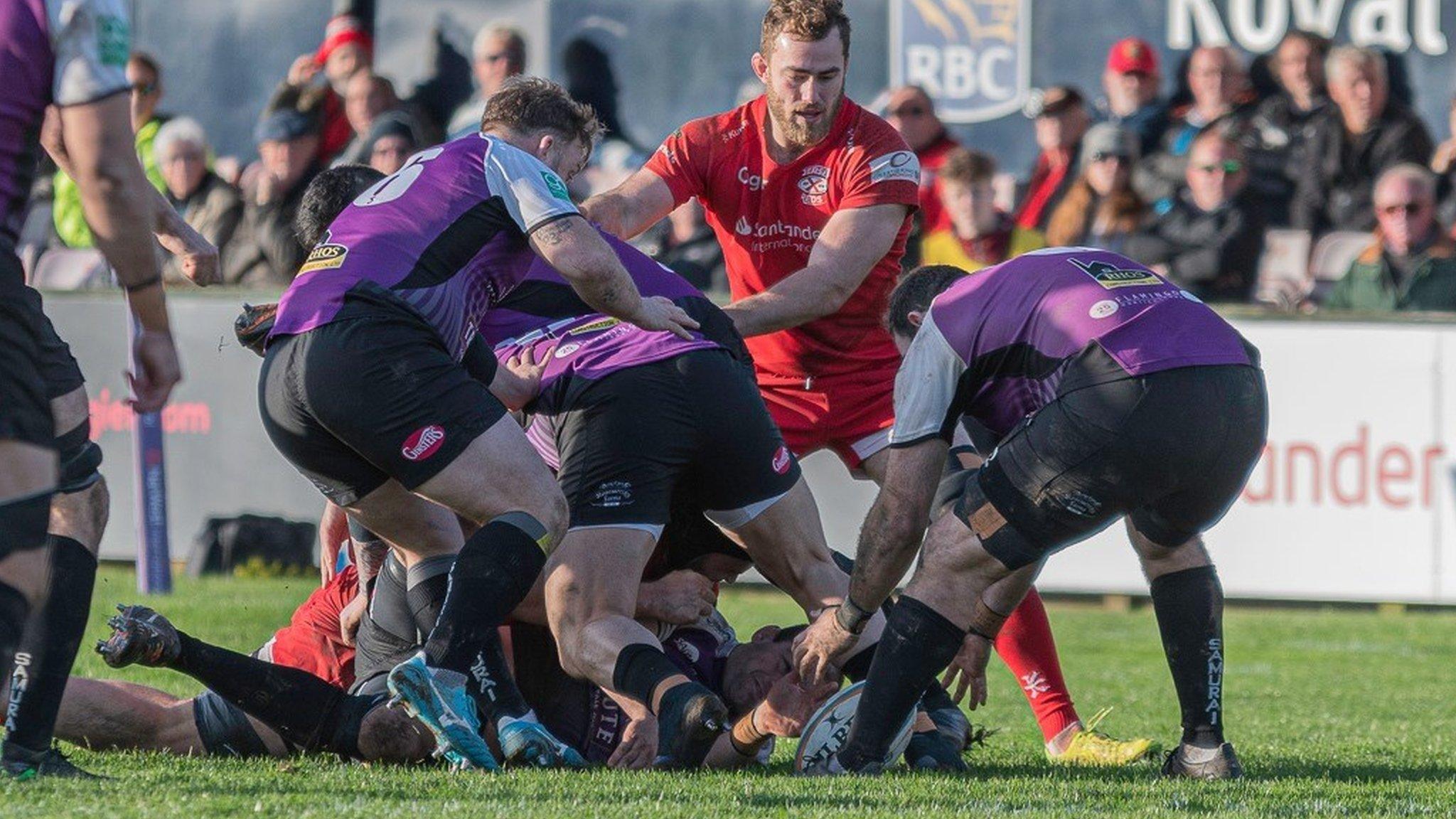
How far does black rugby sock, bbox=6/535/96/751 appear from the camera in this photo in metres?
4.98

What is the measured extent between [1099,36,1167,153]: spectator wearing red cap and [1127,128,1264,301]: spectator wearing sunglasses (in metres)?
0.56

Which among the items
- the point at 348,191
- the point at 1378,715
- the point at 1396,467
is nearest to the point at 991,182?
the point at 1396,467

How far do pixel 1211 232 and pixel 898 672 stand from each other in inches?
277

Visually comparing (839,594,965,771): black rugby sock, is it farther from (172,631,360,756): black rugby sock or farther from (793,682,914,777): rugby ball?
(172,631,360,756): black rugby sock

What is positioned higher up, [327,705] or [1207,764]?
[327,705]

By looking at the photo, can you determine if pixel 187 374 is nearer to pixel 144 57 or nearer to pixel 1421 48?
pixel 144 57

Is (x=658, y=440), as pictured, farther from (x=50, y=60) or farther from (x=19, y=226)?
(x=50, y=60)

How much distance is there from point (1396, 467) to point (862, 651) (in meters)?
5.53

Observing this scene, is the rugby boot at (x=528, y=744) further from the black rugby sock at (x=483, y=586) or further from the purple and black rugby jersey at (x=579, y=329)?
the purple and black rugby jersey at (x=579, y=329)

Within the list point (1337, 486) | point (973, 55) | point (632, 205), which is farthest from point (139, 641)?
point (973, 55)

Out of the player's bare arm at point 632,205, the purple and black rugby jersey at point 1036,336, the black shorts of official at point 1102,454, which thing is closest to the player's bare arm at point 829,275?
the player's bare arm at point 632,205

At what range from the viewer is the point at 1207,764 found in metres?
5.66

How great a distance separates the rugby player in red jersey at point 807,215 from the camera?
7137 mm

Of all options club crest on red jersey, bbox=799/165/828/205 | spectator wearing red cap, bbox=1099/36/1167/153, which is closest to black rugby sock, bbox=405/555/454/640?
club crest on red jersey, bbox=799/165/828/205
